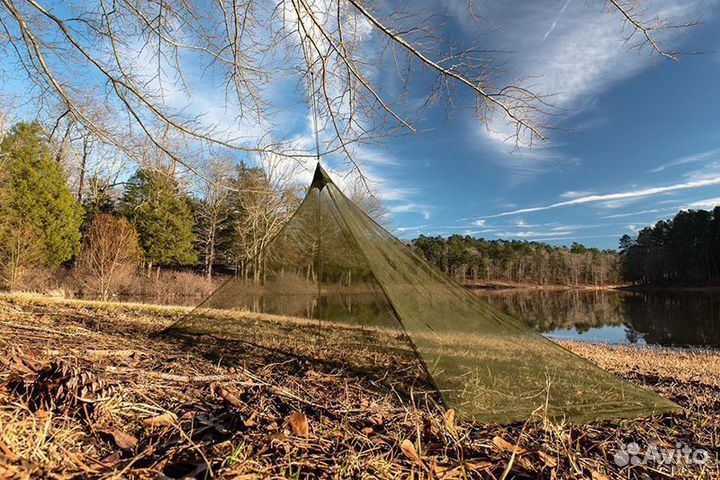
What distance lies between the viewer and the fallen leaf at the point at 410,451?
1.07 metres

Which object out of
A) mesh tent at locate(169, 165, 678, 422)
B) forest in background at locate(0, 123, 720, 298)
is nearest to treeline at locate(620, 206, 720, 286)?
forest in background at locate(0, 123, 720, 298)

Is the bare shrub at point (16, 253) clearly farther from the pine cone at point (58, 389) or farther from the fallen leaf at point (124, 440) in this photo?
the fallen leaf at point (124, 440)

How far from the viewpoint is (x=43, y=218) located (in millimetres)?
18781

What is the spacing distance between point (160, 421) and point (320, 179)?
2366 millimetres

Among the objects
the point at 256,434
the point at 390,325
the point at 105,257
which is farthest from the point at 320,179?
the point at 105,257

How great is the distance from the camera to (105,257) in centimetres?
1541

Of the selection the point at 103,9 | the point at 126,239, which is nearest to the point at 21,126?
the point at 126,239

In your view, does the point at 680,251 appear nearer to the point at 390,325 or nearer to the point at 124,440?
the point at 390,325

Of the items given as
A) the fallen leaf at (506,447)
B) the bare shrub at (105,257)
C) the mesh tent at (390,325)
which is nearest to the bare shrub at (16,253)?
the bare shrub at (105,257)

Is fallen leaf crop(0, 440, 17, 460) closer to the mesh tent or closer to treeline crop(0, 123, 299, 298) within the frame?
the mesh tent

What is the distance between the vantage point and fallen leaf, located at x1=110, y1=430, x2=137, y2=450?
1.08 m

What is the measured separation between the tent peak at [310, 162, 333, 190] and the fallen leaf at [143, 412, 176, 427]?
2287 mm

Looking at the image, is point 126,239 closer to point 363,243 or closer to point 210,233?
point 210,233

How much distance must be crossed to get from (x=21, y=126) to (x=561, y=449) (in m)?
19.5
